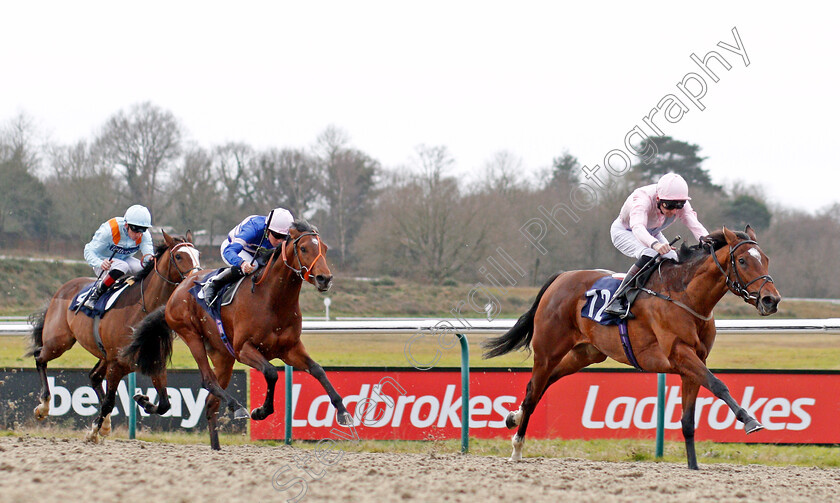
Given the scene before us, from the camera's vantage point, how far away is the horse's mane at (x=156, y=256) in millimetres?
7352

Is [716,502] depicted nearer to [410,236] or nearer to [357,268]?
[410,236]

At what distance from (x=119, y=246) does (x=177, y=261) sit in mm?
977

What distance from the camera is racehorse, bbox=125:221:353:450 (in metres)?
5.75

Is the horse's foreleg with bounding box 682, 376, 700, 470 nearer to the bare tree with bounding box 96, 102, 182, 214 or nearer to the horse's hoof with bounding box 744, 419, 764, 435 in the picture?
the horse's hoof with bounding box 744, 419, 764, 435

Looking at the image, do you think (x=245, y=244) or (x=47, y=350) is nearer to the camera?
(x=245, y=244)

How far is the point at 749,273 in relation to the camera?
5438mm

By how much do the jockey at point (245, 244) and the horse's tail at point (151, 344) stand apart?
648 millimetres

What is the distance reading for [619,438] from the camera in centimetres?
752

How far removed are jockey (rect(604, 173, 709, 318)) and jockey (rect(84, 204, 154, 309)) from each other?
4127mm

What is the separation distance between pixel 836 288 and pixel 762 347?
10.7 metres

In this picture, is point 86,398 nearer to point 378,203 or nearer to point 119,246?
point 119,246

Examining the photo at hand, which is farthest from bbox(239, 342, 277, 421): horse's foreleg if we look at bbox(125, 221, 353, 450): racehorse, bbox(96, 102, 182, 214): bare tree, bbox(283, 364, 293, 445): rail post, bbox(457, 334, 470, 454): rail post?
bbox(96, 102, 182, 214): bare tree

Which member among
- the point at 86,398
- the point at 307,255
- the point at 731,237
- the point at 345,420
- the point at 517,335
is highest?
the point at 731,237

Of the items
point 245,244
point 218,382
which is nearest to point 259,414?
point 218,382
